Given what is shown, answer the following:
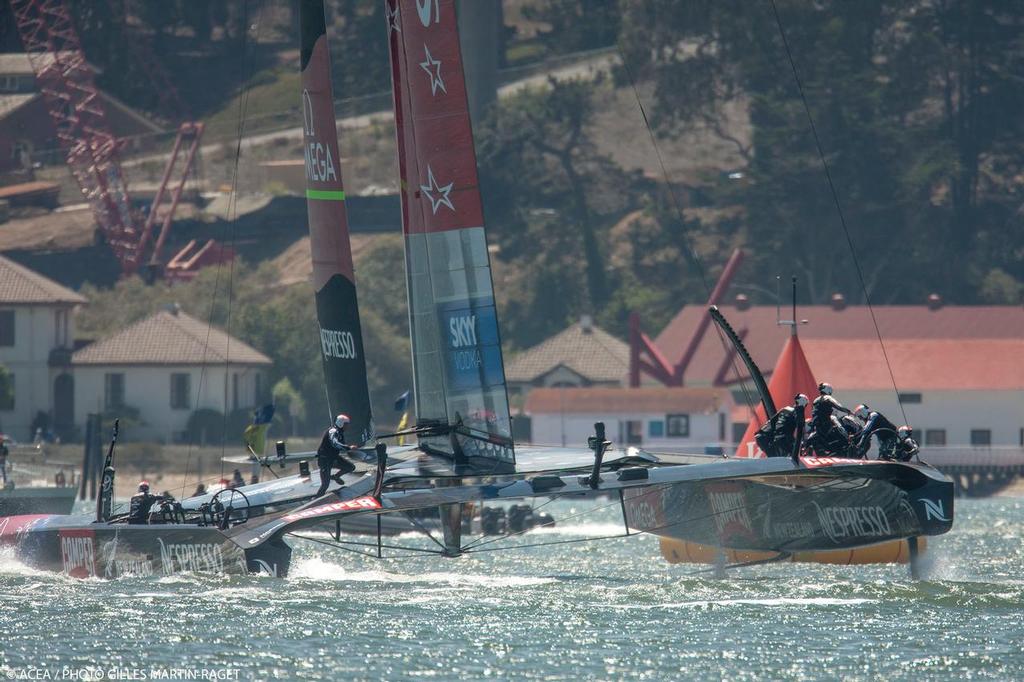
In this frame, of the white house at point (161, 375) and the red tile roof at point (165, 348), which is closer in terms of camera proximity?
the white house at point (161, 375)

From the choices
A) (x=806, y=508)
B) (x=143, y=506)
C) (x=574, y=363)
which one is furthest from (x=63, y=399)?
(x=806, y=508)

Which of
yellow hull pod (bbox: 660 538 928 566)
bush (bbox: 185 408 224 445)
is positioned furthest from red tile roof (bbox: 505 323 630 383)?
yellow hull pod (bbox: 660 538 928 566)

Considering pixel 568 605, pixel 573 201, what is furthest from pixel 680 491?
pixel 573 201

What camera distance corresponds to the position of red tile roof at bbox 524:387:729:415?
67625 millimetres

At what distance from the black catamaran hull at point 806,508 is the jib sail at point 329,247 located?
443cm

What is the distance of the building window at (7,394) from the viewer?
70.1m

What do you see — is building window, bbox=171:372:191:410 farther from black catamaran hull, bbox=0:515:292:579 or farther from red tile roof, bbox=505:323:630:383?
black catamaran hull, bbox=0:515:292:579

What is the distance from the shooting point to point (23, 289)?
233 ft

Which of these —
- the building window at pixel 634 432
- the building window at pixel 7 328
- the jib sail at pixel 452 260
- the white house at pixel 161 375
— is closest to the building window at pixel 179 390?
the white house at pixel 161 375

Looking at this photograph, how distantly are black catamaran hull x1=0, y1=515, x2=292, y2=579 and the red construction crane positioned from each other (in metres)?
63.9

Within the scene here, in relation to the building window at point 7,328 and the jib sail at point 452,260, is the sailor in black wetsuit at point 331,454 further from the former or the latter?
the building window at point 7,328

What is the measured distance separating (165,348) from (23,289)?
5.55m

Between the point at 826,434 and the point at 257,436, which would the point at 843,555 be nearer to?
the point at 826,434

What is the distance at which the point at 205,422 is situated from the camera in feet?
228
